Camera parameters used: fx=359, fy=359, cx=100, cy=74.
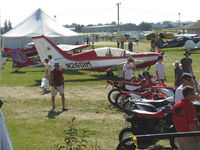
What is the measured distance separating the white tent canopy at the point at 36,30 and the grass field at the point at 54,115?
13145 millimetres

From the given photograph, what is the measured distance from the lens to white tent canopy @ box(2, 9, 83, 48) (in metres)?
29.6

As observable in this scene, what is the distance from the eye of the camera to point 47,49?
19344 millimetres

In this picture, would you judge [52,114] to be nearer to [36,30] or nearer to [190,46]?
[36,30]

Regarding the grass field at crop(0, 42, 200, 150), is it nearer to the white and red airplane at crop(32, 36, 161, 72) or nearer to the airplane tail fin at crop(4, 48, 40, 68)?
the white and red airplane at crop(32, 36, 161, 72)

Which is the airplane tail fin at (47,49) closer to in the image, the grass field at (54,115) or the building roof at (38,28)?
the grass field at (54,115)

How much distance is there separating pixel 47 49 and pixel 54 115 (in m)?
9.32

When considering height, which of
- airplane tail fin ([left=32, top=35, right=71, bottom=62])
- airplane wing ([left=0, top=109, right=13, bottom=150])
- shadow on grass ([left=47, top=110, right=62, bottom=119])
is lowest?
shadow on grass ([left=47, top=110, right=62, bottom=119])

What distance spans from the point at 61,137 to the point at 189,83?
10.2 ft

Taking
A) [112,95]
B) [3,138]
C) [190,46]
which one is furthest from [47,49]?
[190,46]

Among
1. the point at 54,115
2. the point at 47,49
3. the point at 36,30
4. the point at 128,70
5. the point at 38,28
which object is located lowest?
the point at 54,115

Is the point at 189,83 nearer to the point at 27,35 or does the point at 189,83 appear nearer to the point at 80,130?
the point at 80,130

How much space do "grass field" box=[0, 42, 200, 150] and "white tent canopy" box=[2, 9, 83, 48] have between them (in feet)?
43.1

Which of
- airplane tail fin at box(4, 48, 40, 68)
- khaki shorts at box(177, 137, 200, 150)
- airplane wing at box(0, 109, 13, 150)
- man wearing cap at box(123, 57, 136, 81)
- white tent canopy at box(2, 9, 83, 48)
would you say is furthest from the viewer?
white tent canopy at box(2, 9, 83, 48)

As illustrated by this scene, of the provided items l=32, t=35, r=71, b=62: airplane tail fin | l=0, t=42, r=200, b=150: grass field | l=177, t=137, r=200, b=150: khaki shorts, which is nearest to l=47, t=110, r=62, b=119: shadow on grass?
l=0, t=42, r=200, b=150: grass field
